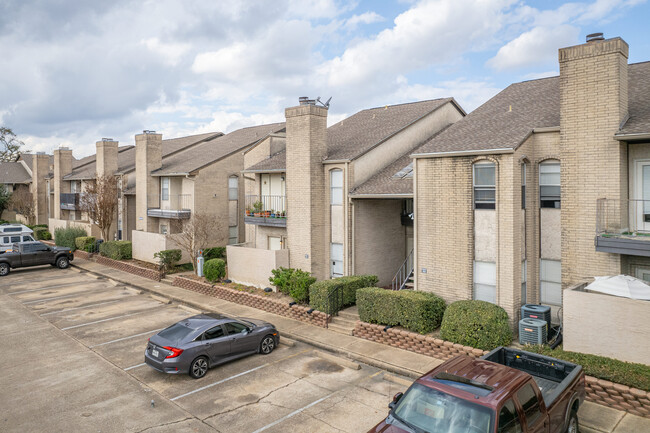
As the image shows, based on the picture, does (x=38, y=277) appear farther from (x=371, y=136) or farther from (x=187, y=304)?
(x=371, y=136)

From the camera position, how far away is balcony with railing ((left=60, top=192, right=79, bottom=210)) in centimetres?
3921

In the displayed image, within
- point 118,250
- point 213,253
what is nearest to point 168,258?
point 213,253

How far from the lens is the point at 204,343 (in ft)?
40.3

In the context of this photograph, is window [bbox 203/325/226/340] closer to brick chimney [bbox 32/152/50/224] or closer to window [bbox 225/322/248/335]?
window [bbox 225/322/248/335]

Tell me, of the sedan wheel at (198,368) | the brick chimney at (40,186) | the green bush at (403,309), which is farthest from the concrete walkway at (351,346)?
the brick chimney at (40,186)

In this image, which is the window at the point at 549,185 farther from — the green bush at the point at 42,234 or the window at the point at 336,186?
the green bush at the point at 42,234


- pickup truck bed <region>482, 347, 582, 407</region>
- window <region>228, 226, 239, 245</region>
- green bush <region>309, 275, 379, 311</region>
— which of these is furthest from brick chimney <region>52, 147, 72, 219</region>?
pickup truck bed <region>482, 347, 582, 407</region>

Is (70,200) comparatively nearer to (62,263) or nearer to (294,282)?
(62,263)

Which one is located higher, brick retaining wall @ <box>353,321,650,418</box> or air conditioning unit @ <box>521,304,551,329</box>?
air conditioning unit @ <box>521,304,551,329</box>

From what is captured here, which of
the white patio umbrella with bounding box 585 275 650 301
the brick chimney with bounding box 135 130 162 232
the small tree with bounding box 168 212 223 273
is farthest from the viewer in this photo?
the brick chimney with bounding box 135 130 162 232

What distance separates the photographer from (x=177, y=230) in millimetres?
28953

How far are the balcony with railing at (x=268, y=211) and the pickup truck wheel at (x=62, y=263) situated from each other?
13.8 meters

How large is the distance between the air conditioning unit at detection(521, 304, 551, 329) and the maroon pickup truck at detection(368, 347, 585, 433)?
204 inches

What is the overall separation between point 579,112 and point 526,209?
3246 millimetres
